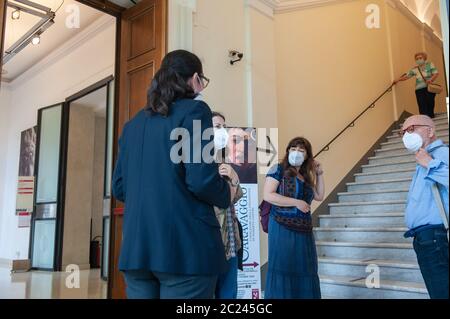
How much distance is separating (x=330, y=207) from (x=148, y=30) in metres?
3.09

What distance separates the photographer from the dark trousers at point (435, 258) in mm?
1890

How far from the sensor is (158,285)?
1.23m

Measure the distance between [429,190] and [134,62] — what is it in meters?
2.62

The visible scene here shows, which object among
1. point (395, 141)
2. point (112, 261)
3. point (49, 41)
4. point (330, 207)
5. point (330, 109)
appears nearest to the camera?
point (112, 261)

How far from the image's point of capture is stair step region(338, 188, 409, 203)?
4629 mm

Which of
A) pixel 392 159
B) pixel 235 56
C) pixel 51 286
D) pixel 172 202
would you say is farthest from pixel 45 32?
pixel 172 202

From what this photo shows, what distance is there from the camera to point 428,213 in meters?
1.93

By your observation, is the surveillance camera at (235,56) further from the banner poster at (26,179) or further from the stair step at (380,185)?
the banner poster at (26,179)

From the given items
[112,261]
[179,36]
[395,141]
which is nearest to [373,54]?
[395,141]

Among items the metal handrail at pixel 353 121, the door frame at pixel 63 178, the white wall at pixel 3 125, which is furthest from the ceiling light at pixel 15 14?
the metal handrail at pixel 353 121

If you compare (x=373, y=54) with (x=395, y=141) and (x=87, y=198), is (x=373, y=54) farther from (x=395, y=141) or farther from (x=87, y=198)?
(x=87, y=198)

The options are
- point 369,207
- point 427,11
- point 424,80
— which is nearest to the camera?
point 369,207

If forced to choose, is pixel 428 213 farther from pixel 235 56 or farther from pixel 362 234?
pixel 235 56

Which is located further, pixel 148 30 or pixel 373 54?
pixel 373 54
